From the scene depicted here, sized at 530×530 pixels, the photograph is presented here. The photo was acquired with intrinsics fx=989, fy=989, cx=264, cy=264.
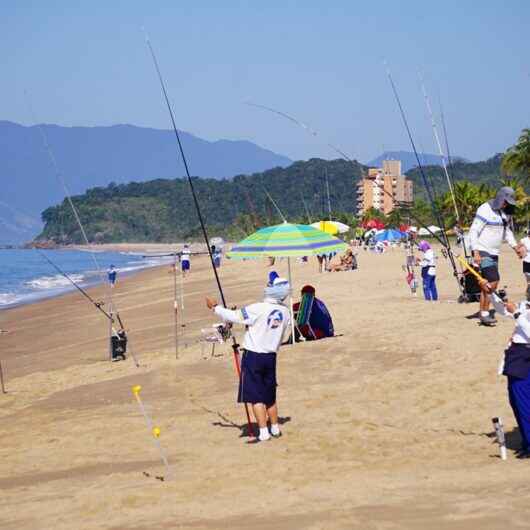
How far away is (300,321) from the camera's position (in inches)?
503

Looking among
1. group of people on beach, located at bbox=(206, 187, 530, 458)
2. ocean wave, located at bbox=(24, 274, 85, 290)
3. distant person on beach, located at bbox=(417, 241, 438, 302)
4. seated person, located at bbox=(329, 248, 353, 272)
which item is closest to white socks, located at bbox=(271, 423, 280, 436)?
group of people on beach, located at bbox=(206, 187, 530, 458)

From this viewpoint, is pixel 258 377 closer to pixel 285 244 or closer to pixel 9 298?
pixel 285 244

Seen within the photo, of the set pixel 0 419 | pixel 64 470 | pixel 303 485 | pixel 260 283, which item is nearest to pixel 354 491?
pixel 303 485

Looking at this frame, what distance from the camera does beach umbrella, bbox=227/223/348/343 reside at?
38.4ft

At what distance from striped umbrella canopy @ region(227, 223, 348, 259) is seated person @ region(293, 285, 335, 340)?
93cm

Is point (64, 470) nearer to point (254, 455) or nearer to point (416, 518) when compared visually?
point (254, 455)

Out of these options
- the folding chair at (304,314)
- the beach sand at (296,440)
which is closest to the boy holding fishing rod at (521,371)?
the beach sand at (296,440)

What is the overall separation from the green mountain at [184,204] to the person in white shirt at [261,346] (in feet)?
468

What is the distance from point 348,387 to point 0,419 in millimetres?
3685

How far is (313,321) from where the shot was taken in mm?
12820

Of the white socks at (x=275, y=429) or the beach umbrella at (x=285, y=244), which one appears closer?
the white socks at (x=275, y=429)

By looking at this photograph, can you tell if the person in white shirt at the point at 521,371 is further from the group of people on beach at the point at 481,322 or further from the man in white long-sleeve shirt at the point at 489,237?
the man in white long-sleeve shirt at the point at 489,237

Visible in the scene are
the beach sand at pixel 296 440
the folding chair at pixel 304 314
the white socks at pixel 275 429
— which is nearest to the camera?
the beach sand at pixel 296 440

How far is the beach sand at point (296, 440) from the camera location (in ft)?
19.0
